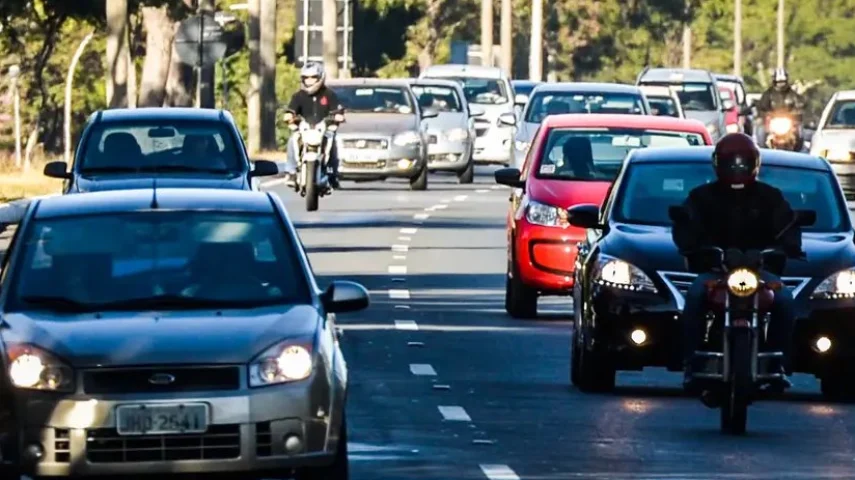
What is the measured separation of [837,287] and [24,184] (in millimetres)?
27614

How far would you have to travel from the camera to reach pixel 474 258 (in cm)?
2886

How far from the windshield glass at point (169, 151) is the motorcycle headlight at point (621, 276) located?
7.55 metres

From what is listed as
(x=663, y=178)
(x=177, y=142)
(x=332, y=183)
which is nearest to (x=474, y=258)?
(x=177, y=142)

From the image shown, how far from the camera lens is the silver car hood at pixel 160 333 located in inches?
428

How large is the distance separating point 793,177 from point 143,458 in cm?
738

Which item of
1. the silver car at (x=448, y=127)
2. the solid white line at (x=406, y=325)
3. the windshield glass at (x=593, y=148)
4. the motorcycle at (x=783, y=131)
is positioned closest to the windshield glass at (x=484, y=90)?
the silver car at (x=448, y=127)

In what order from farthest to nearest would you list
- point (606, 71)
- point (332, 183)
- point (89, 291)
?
point (606, 71), point (332, 183), point (89, 291)

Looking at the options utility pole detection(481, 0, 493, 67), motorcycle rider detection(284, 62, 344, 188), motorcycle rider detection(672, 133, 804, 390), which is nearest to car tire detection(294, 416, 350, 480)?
motorcycle rider detection(672, 133, 804, 390)

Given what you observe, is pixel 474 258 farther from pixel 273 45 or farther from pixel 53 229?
pixel 273 45

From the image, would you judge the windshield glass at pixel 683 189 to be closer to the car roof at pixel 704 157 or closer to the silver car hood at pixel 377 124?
the car roof at pixel 704 157

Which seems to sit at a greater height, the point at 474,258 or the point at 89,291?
the point at 89,291

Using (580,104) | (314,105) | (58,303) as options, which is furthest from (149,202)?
(580,104)

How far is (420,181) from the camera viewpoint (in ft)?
145

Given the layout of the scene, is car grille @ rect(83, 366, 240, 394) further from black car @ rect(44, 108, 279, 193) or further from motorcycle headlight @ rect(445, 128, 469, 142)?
motorcycle headlight @ rect(445, 128, 469, 142)
